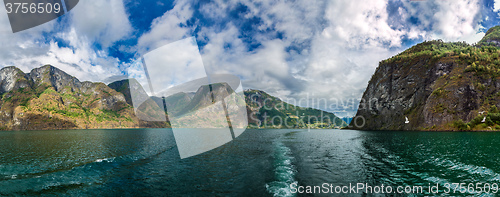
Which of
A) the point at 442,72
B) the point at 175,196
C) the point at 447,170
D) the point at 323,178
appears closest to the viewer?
the point at 175,196

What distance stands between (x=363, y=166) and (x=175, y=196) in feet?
89.0

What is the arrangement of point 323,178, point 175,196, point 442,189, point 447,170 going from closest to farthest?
1. point 175,196
2. point 442,189
3. point 323,178
4. point 447,170

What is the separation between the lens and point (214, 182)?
2186 cm

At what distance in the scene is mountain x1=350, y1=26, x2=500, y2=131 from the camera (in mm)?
117044

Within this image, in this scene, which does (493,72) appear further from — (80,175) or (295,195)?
(80,175)

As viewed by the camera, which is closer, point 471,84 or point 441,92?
point 471,84

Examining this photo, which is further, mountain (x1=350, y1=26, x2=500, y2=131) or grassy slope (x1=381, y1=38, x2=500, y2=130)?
mountain (x1=350, y1=26, x2=500, y2=131)

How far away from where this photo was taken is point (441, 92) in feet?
435

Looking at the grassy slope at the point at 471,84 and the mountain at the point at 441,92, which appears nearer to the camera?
the grassy slope at the point at 471,84

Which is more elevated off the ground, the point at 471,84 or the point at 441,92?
the point at 471,84

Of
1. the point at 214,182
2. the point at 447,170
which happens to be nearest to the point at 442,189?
the point at 447,170

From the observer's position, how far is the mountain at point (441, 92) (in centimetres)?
11704

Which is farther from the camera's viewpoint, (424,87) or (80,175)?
(424,87)

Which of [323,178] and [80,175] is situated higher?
[80,175]
